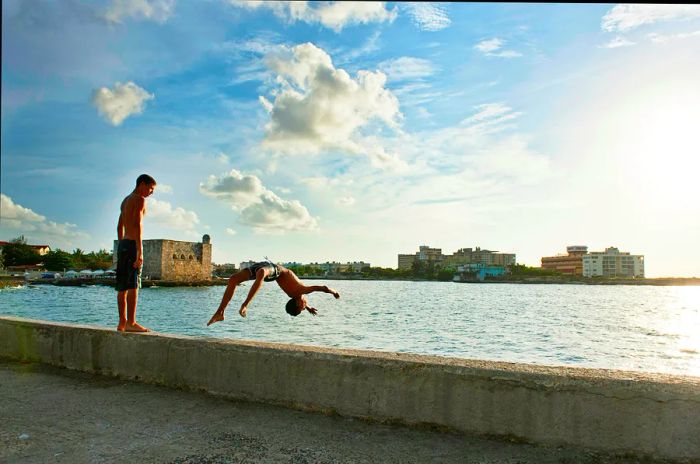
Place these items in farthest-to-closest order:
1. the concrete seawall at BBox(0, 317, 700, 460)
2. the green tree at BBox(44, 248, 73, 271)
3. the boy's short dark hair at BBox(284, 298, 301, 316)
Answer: the green tree at BBox(44, 248, 73, 271) < the boy's short dark hair at BBox(284, 298, 301, 316) < the concrete seawall at BBox(0, 317, 700, 460)

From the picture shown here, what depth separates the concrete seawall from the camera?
11.0 feet

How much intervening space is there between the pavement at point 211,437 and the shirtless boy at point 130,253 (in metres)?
1.32

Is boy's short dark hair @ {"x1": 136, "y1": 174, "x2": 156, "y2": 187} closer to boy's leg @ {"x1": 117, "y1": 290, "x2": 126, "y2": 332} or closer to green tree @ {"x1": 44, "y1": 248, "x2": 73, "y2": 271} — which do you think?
boy's leg @ {"x1": 117, "y1": 290, "x2": 126, "y2": 332}

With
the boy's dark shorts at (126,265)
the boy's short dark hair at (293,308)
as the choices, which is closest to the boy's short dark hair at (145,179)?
the boy's dark shorts at (126,265)

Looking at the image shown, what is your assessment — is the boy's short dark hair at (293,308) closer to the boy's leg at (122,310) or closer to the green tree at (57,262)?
the boy's leg at (122,310)

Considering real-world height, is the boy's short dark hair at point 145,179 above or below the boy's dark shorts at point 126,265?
above

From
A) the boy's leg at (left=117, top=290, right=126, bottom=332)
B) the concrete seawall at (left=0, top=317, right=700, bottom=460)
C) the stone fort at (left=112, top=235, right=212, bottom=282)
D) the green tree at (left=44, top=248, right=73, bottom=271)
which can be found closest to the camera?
the concrete seawall at (left=0, top=317, right=700, bottom=460)

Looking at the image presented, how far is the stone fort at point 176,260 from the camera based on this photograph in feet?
332

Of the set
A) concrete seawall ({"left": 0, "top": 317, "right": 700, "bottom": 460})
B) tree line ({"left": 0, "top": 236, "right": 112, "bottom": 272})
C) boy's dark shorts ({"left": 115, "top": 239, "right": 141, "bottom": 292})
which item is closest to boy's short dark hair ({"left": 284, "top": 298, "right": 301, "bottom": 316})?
concrete seawall ({"left": 0, "top": 317, "right": 700, "bottom": 460})

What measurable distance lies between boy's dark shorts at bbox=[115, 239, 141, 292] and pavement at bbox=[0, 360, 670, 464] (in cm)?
158

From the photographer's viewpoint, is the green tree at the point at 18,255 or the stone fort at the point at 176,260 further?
the green tree at the point at 18,255

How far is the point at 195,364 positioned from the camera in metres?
4.96

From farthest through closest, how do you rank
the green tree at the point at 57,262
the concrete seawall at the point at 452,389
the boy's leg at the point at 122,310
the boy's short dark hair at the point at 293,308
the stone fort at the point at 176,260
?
the green tree at the point at 57,262
the stone fort at the point at 176,260
the boy's short dark hair at the point at 293,308
the boy's leg at the point at 122,310
the concrete seawall at the point at 452,389

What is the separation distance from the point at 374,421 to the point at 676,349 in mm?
33593
